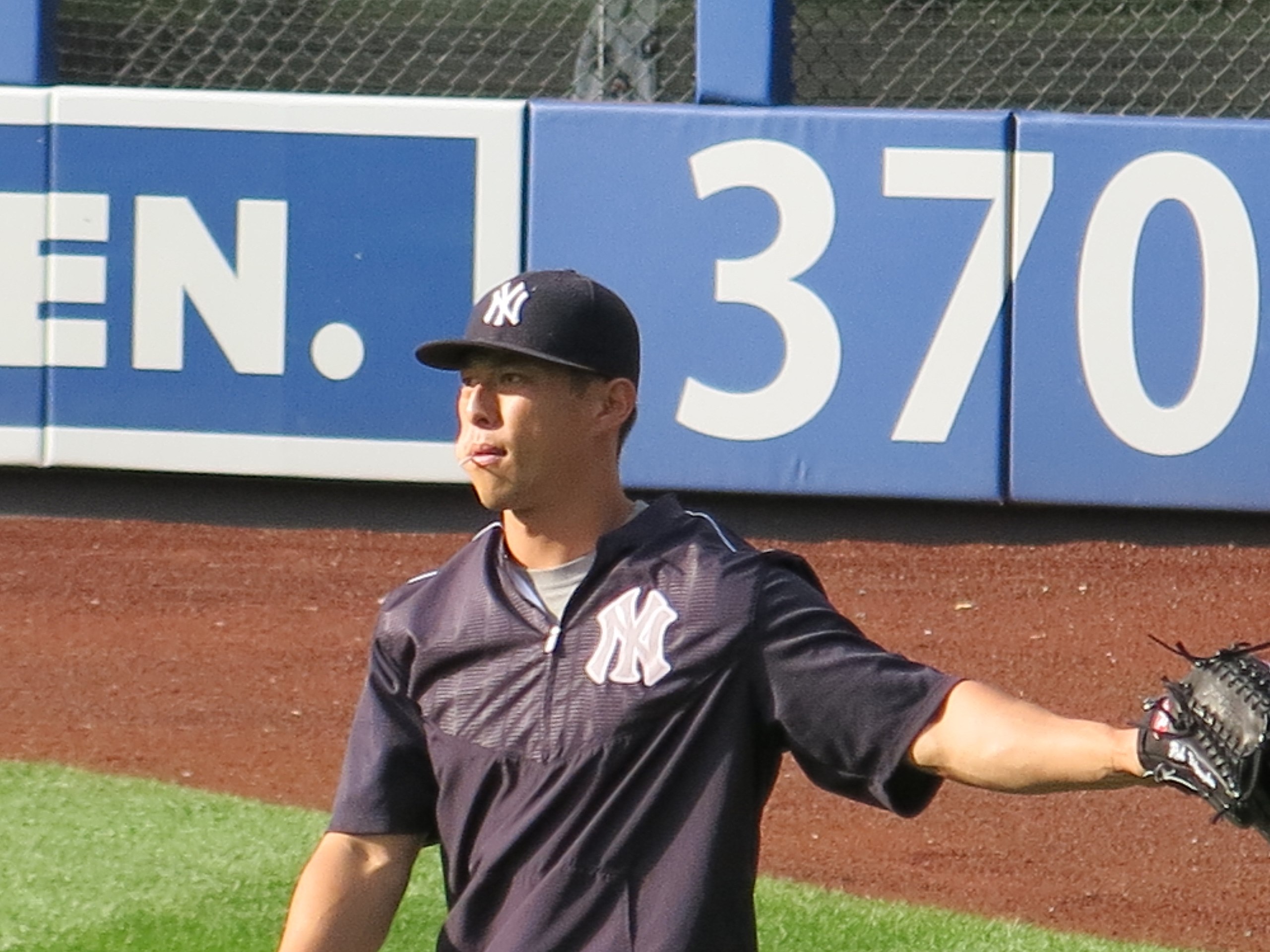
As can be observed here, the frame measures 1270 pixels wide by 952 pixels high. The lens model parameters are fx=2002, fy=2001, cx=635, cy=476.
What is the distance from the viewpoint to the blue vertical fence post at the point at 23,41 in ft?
28.8

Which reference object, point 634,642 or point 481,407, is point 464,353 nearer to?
point 481,407

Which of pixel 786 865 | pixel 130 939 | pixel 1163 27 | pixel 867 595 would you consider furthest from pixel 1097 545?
pixel 130 939

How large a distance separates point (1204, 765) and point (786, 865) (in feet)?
12.1

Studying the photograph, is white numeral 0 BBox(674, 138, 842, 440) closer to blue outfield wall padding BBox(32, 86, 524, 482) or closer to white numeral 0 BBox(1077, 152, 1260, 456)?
blue outfield wall padding BBox(32, 86, 524, 482)

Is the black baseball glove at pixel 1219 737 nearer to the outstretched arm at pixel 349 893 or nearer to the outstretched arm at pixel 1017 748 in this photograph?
the outstretched arm at pixel 1017 748

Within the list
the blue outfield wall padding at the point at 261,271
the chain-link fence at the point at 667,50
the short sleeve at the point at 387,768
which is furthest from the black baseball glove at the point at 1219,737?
the chain-link fence at the point at 667,50

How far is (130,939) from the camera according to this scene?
195 inches

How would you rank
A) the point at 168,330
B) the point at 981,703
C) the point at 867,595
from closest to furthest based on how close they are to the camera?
the point at 981,703
the point at 867,595
the point at 168,330

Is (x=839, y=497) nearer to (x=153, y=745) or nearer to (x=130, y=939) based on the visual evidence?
(x=153, y=745)

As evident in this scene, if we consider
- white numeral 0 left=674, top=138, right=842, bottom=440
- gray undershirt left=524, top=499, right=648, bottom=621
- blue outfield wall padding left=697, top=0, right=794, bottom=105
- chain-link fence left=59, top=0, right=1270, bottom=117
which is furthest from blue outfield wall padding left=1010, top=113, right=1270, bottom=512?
gray undershirt left=524, top=499, right=648, bottom=621

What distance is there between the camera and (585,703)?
2.88 meters

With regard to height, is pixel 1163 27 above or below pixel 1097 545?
above

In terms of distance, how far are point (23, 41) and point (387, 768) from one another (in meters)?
6.63

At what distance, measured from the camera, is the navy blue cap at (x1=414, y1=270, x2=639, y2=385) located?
291cm
